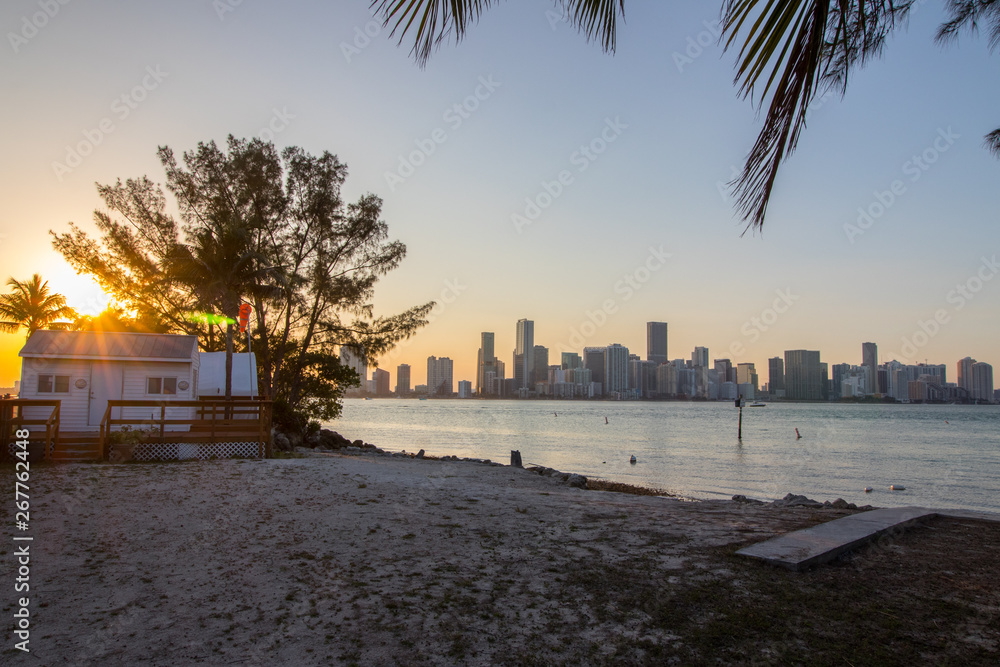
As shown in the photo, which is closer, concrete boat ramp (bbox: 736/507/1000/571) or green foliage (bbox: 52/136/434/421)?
concrete boat ramp (bbox: 736/507/1000/571)

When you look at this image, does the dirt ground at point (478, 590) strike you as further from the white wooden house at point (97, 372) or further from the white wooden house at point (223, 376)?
the white wooden house at point (223, 376)

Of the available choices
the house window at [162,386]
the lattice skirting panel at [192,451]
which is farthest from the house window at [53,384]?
the lattice skirting panel at [192,451]

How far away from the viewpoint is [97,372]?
20719mm

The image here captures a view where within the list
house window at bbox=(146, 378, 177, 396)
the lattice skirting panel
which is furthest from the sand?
house window at bbox=(146, 378, 177, 396)

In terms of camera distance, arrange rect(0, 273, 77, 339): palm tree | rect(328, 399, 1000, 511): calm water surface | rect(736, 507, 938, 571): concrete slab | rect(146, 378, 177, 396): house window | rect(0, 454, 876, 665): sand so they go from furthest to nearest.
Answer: rect(0, 273, 77, 339): palm tree → rect(328, 399, 1000, 511): calm water surface → rect(146, 378, 177, 396): house window → rect(736, 507, 938, 571): concrete slab → rect(0, 454, 876, 665): sand

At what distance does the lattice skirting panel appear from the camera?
674 inches

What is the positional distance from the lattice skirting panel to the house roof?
5.10 metres

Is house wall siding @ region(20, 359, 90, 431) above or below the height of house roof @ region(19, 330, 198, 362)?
below

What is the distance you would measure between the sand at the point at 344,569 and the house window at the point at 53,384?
1111cm

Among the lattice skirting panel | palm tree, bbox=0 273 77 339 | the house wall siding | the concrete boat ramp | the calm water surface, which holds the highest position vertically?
palm tree, bbox=0 273 77 339

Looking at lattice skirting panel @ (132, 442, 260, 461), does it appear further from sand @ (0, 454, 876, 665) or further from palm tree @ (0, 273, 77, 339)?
palm tree @ (0, 273, 77, 339)

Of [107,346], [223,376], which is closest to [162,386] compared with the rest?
[107,346]

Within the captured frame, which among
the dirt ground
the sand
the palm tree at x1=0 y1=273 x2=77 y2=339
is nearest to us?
the dirt ground

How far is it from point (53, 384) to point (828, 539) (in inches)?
892
